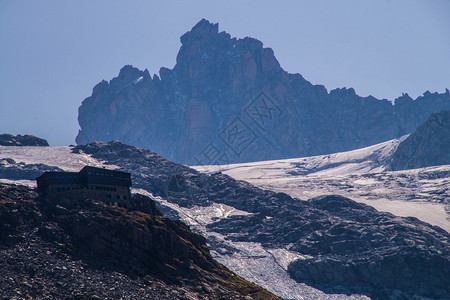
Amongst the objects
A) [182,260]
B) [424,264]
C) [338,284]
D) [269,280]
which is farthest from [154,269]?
[424,264]

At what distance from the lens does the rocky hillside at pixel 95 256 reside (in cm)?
8922

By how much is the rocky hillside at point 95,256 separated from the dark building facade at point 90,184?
166 inches

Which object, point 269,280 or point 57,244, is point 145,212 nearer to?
point 57,244

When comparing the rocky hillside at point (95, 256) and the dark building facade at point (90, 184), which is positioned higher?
the dark building facade at point (90, 184)

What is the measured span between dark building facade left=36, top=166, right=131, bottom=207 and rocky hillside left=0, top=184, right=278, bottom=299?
4.22 meters

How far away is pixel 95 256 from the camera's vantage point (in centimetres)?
10194

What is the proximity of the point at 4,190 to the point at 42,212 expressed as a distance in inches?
513

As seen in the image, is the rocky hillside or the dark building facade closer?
the rocky hillside

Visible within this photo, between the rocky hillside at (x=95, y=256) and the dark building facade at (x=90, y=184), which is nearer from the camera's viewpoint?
the rocky hillside at (x=95, y=256)

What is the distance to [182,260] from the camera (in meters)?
115

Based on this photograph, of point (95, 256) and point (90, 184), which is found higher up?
point (90, 184)

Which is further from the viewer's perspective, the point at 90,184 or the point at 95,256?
the point at 90,184

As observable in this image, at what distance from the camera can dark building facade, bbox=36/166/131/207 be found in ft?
401

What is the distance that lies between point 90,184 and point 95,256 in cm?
3003
